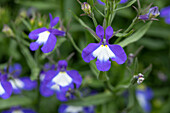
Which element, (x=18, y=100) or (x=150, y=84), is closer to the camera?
(x=18, y=100)

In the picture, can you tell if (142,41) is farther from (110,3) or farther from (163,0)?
(110,3)

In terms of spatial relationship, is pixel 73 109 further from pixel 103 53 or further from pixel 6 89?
pixel 103 53

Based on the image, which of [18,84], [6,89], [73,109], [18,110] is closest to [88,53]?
[6,89]

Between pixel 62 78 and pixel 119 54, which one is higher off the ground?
pixel 119 54

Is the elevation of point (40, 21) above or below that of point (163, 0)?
above

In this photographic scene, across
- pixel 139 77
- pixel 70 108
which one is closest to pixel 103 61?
pixel 139 77

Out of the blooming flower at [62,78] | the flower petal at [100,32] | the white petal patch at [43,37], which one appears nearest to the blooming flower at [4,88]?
the blooming flower at [62,78]
